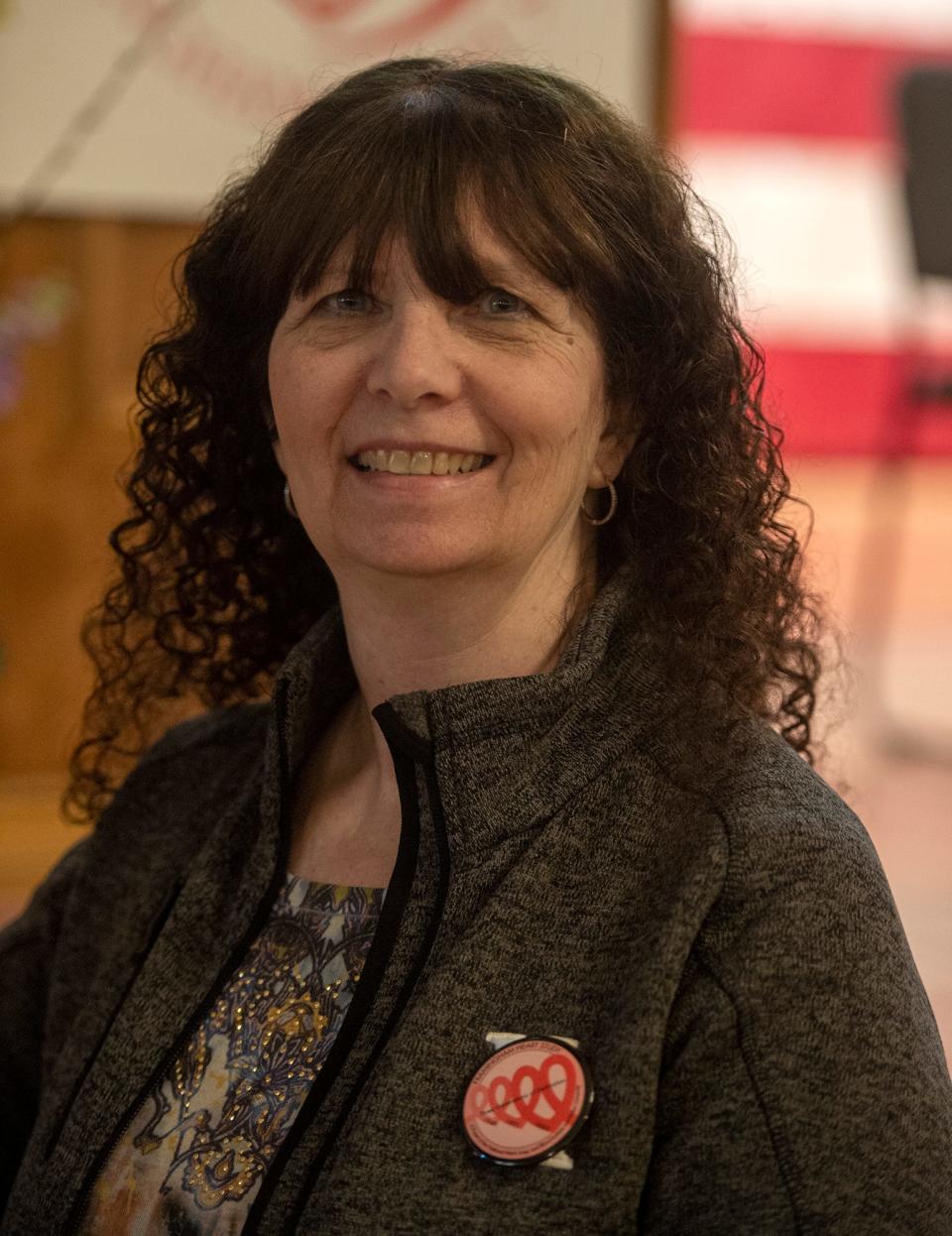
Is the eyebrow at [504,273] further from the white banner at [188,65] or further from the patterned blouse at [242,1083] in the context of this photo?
the white banner at [188,65]

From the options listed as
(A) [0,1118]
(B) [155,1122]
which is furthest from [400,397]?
(A) [0,1118]

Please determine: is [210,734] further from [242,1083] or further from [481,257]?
[481,257]

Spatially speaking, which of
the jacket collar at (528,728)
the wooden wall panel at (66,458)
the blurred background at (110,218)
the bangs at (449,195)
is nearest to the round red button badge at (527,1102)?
the jacket collar at (528,728)

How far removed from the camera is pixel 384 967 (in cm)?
111

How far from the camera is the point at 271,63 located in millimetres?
3051

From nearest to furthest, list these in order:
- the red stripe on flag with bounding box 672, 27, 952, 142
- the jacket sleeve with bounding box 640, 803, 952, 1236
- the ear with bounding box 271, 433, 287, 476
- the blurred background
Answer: the jacket sleeve with bounding box 640, 803, 952, 1236 < the ear with bounding box 271, 433, 287, 476 < the blurred background < the red stripe on flag with bounding box 672, 27, 952, 142

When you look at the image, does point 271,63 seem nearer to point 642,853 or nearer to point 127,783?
point 127,783

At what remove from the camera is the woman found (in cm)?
98

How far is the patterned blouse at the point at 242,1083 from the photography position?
44.9 inches

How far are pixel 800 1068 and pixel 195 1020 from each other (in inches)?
19.9

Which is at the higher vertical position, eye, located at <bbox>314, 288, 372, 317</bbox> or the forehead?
the forehead

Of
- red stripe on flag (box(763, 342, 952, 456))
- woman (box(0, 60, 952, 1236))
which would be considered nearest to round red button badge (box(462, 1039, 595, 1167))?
woman (box(0, 60, 952, 1236))

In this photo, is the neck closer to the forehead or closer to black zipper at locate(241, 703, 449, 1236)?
black zipper at locate(241, 703, 449, 1236)

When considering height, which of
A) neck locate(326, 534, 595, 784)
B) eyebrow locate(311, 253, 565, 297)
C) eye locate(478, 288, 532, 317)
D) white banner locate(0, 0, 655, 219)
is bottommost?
neck locate(326, 534, 595, 784)
